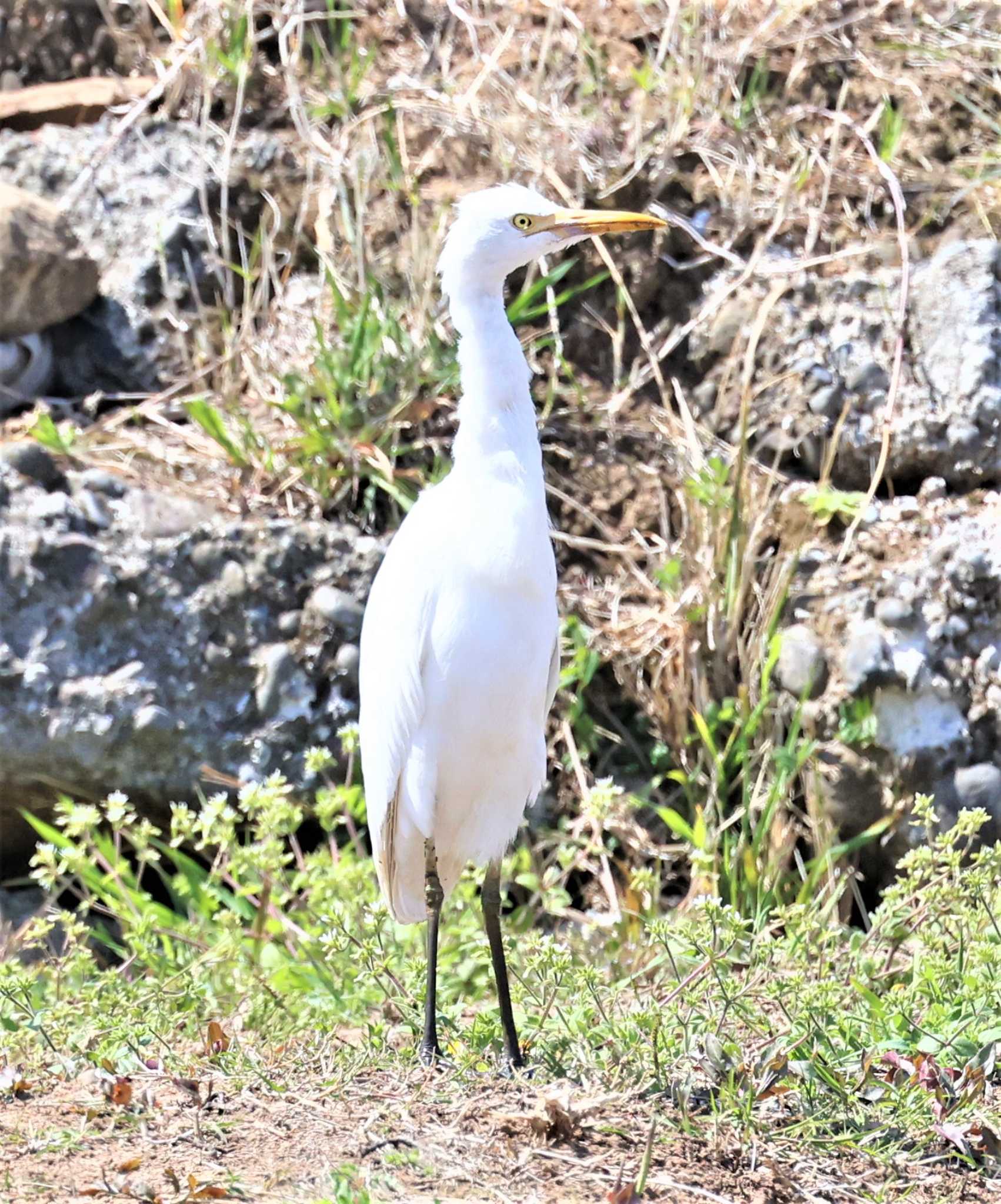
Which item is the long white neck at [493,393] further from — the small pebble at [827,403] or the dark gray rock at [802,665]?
the small pebble at [827,403]

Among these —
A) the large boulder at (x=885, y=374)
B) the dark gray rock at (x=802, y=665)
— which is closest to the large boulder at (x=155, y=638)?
the dark gray rock at (x=802, y=665)

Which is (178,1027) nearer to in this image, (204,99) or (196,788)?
(196,788)

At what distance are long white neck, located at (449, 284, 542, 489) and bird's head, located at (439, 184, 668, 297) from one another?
3cm

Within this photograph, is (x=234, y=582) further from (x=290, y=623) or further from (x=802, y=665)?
(x=802, y=665)

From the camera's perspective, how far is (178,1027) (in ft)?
9.36

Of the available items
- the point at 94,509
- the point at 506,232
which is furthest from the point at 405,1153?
the point at 94,509

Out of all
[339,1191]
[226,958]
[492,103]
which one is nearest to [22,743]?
[226,958]

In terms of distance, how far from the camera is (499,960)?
2.67 metres

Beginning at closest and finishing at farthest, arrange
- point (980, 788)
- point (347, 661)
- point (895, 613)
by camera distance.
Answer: point (980, 788), point (895, 613), point (347, 661)

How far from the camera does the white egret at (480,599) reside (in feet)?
8.33

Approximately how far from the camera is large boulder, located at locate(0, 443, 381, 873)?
385 centimetres

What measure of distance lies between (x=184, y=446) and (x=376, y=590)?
1793 mm

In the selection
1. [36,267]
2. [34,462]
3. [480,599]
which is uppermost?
[36,267]

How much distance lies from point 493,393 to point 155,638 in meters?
1.75
